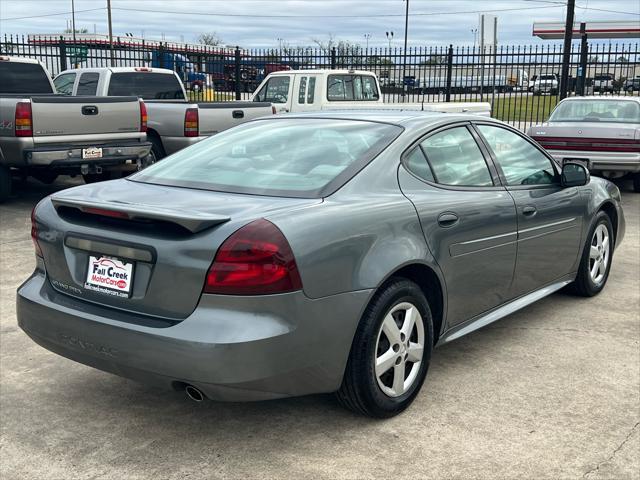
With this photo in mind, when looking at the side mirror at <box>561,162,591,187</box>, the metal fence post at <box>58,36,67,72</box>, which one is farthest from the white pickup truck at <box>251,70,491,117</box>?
the side mirror at <box>561,162,591,187</box>

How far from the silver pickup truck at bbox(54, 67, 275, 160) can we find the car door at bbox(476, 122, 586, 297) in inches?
227

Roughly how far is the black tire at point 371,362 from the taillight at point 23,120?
6755 millimetres

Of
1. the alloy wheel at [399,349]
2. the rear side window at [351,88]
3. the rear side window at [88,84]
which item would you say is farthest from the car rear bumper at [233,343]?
the rear side window at [351,88]

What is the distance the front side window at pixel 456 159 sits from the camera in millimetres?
4133

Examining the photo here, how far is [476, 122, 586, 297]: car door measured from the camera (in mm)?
4641

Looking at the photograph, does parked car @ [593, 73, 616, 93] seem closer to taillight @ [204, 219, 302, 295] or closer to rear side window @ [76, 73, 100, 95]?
rear side window @ [76, 73, 100, 95]

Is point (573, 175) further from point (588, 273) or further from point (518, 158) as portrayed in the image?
point (588, 273)

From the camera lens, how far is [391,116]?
14.3ft

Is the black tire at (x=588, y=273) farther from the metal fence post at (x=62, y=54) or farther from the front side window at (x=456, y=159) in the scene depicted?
→ the metal fence post at (x=62, y=54)

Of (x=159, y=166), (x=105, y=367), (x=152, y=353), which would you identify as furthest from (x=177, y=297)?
(x=159, y=166)

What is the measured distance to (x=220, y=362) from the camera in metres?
2.97

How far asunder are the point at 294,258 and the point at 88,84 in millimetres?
10517

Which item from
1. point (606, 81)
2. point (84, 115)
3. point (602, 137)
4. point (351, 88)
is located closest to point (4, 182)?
point (84, 115)

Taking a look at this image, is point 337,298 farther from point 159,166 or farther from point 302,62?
point 302,62
